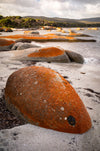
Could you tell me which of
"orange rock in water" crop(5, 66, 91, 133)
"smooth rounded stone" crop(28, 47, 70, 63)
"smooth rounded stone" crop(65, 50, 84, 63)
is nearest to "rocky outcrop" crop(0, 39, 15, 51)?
"smooth rounded stone" crop(28, 47, 70, 63)

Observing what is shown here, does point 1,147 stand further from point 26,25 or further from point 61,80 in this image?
point 26,25

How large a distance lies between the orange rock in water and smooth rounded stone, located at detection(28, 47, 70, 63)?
3016mm

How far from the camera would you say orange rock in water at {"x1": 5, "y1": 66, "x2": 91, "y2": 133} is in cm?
150

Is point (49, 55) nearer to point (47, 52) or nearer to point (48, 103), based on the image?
point (47, 52)

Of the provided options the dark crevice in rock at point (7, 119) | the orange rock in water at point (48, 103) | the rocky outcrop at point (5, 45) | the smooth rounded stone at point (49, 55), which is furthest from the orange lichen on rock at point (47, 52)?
the dark crevice in rock at point (7, 119)

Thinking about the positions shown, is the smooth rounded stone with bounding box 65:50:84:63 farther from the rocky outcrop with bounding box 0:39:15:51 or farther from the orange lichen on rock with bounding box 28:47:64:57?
the rocky outcrop with bounding box 0:39:15:51

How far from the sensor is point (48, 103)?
1557 millimetres

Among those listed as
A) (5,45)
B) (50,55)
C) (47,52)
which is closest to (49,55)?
(50,55)

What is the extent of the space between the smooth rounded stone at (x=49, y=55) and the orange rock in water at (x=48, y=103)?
119 inches

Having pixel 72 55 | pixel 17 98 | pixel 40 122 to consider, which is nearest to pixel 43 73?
pixel 17 98

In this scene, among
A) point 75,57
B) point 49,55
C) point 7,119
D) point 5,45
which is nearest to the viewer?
point 7,119

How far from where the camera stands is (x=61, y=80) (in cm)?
182

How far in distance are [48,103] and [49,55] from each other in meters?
3.53

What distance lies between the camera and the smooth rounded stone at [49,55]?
4824 millimetres
